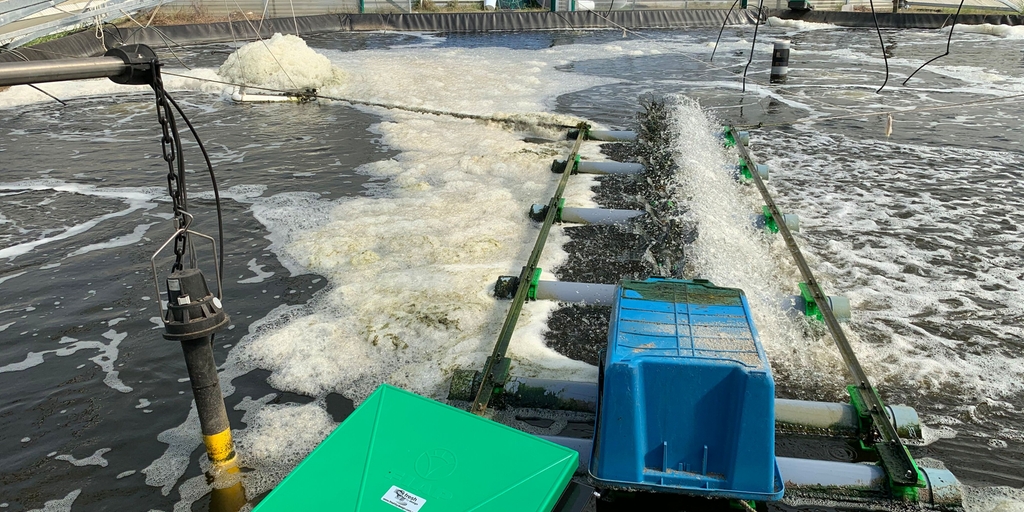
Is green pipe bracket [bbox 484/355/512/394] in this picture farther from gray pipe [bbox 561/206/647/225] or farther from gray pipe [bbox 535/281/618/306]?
gray pipe [bbox 561/206/647/225]

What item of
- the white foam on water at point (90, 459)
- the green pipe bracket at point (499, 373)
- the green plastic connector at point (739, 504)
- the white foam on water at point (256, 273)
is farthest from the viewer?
the white foam on water at point (256, 273)

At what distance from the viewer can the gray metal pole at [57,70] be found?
253 cm

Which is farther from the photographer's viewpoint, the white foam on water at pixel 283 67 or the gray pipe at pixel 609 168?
the white foam on water at pixel 283 67

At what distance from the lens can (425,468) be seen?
2715 mm

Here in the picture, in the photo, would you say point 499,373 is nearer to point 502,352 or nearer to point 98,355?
point 502,352

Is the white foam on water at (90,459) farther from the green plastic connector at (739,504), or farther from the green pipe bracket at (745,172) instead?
the green pipe bracket at (745,172)

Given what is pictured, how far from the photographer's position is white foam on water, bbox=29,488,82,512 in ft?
11.7

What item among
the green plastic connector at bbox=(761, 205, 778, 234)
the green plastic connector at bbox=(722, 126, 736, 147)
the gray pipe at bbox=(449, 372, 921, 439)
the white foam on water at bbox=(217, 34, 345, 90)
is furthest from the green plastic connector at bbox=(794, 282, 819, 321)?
the white foam on water at bbox=(217, 34, 345, 90)

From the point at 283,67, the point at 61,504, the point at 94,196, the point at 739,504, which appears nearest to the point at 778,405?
the point at 739,504

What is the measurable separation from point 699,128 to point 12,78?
9247 millimetres

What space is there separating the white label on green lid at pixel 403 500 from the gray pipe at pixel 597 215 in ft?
15.2

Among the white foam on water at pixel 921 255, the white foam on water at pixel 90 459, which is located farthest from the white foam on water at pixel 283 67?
the white foam on water at pixel 90 459

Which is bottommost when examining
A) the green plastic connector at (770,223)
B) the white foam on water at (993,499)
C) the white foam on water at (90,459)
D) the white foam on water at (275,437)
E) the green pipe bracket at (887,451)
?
the white foam on water at (90,459)

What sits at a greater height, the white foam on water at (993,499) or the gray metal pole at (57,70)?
the gray metal pole at (57,70)
